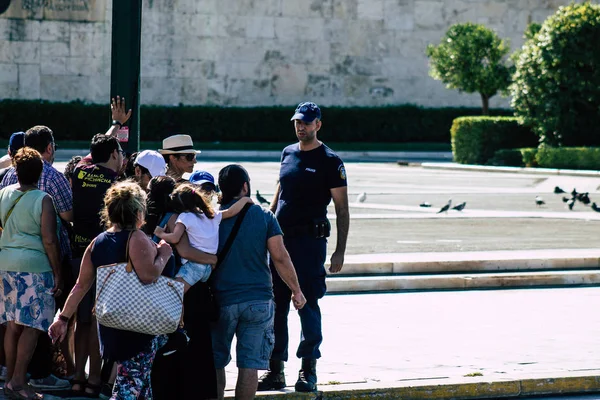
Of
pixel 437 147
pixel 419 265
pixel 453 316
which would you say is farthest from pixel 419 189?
pixel 437 147

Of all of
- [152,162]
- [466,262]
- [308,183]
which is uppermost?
[152,162]

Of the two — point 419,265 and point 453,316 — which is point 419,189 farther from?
point 453,316

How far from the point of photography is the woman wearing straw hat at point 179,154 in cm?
798

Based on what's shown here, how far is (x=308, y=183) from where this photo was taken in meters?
7.83

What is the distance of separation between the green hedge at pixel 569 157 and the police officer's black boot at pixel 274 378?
2304 centimetres

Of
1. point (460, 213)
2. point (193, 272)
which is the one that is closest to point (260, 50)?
point (460, 213)

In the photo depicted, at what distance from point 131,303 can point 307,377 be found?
1.69 m

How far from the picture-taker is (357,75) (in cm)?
4134

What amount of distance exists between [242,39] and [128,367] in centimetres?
3438

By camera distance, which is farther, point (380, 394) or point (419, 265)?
point (419, 265)

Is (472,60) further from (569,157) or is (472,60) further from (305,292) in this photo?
(305,292)

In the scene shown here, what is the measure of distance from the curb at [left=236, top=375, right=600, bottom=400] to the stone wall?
104 feet

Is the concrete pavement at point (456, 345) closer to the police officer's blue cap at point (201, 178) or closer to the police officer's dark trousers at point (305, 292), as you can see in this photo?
the police officer's dark trousers at point (305, 292)

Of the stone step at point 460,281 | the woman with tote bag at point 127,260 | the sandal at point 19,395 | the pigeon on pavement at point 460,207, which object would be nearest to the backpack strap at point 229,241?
the woman with tote bag at point 127,260
